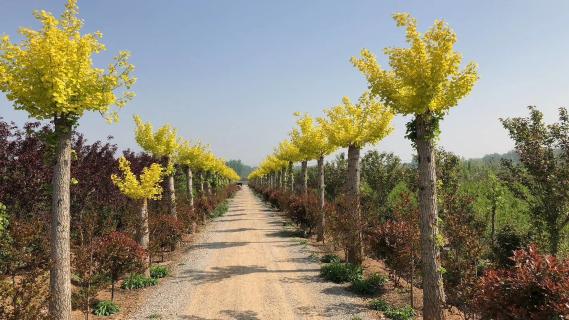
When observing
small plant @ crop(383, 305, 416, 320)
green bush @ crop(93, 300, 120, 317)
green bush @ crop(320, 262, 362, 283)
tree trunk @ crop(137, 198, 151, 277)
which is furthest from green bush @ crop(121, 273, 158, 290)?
small plant @ crop(383, 305, 416, 320)

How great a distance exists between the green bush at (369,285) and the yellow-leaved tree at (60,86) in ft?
23.6

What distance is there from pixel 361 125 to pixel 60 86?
1047cm

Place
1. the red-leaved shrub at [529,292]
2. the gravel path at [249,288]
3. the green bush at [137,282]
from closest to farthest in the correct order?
the red-leaved shrub at [529,292] → the gravel path at [249,288] → the green bush at [137,282]

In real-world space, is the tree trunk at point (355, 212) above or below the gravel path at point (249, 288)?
Result: above

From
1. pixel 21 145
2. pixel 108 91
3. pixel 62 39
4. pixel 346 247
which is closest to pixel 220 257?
pixel 346 247

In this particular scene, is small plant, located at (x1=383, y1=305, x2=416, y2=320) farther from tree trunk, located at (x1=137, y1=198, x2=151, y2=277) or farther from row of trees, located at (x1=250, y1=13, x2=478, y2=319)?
tree trunk, located at (x1=137, y1=198, x2=151, y2=277)

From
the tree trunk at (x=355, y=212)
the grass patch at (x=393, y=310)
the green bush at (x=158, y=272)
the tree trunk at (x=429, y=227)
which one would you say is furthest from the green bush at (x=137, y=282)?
the tree trunk at (x=429, y=227)

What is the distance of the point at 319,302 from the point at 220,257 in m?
6.49

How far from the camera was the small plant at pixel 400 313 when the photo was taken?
886cm

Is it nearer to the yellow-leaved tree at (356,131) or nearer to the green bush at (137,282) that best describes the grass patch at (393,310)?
the yellow-leaved tree at (356,131)

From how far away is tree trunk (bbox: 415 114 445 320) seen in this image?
8.07 m

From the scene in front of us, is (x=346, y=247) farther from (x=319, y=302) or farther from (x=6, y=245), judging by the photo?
(x=6, y=245)

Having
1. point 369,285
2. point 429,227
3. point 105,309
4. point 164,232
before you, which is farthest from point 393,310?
point 164,232

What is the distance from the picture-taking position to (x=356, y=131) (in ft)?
47.4
